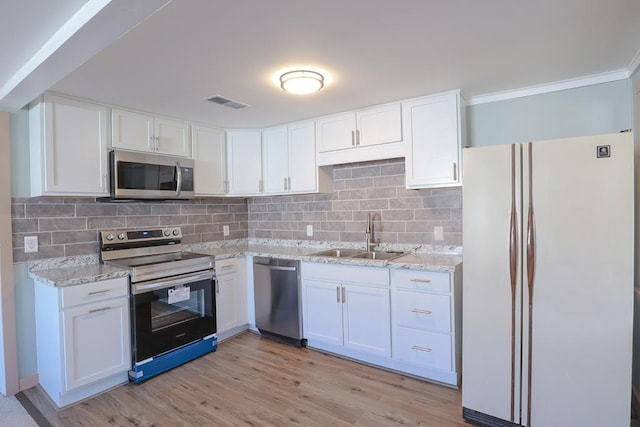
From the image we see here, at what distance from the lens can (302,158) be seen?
3.46 metres

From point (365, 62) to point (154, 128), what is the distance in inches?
80.7

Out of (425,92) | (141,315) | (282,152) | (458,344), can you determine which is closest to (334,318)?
(458,344)

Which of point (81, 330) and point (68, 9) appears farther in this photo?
point (81, 330)

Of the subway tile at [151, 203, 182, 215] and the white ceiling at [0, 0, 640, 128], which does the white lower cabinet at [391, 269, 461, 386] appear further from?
the subway tile at [151, 203, 182, 215]

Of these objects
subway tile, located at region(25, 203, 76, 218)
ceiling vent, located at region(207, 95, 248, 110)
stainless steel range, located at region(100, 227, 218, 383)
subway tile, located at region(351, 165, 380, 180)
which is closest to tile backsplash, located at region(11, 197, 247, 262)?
subway tile, located at region(25, 203, 76, 218)

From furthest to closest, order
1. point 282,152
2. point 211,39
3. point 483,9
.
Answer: point 282,152
point 211,39
point 483,9

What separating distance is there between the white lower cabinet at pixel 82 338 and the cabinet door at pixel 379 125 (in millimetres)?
2302

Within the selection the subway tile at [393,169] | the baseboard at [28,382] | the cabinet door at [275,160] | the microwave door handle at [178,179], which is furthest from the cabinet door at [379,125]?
the baseboard at [28,382]

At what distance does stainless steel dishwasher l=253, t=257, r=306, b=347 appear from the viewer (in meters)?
3.19

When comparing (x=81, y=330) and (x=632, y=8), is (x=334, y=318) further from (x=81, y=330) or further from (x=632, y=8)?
(x=632, y=8)

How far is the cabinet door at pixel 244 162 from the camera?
373 centimetres

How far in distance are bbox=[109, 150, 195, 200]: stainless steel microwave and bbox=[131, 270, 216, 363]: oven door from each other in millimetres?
Answer: 765

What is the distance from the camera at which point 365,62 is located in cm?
210

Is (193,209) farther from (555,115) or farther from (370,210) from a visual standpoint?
(555,115)
